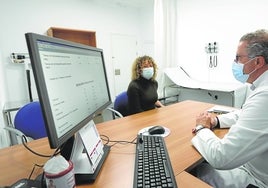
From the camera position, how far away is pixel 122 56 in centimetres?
439

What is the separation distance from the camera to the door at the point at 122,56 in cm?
425

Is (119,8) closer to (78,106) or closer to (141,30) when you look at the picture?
(141,30)

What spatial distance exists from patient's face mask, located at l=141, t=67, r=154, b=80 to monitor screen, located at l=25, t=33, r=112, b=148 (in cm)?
126

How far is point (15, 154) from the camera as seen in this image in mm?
1035

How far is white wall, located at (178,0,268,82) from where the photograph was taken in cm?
296

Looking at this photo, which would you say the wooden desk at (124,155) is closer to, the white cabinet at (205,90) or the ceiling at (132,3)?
the white cabinet at (205,90)

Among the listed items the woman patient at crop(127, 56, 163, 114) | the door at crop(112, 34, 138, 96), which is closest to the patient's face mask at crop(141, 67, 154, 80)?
the woman patient at crop(127, 56, 163, 114)

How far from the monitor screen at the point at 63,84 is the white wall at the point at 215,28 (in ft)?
9.69

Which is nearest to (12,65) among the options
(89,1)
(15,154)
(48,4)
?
(48,4)

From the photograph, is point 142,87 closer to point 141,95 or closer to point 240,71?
point 141,95

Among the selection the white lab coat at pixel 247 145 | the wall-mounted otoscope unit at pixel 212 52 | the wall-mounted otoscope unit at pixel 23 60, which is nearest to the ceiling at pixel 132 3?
the wall-mounted otoscope unit at pixel 212 52

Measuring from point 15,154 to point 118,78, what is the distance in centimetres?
339

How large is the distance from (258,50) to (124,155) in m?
0.88

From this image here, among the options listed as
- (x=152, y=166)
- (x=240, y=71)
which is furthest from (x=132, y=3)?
(x=152, y=166)
